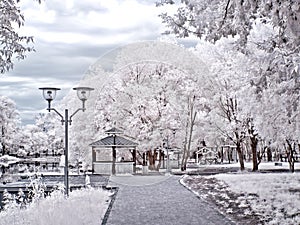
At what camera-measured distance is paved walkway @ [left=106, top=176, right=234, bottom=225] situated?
7.38 meters

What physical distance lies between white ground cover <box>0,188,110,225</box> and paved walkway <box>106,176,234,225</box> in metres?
0.33

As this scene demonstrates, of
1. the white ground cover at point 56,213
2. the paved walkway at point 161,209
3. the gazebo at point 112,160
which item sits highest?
the gazebo at point 112,160

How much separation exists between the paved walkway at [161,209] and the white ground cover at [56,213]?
13.0 inches

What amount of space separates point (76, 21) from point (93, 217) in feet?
14.1

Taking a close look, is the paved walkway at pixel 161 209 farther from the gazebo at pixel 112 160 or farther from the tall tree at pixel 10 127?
the tall tree at pixel 10 127

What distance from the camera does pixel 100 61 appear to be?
8656 millimetres

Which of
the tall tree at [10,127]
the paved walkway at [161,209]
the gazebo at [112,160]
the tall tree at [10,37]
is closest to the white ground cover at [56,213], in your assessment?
the paved walkway at [161,209]

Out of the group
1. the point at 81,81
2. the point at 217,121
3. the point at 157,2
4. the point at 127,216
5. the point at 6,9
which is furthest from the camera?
the point at 217,121

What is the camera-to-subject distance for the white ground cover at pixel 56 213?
21.1ft

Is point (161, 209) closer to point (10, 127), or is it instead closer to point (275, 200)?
point (275, 200)

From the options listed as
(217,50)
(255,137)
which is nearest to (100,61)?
(217,50)

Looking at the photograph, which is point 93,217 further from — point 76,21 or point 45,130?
point 45,130

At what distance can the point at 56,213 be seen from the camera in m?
6.80

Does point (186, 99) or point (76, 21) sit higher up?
point (76, 21)
